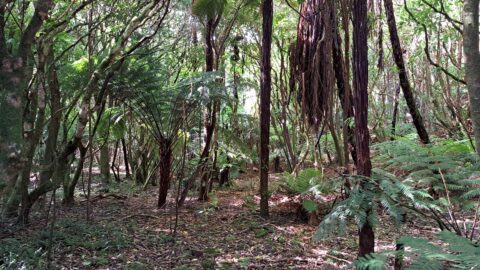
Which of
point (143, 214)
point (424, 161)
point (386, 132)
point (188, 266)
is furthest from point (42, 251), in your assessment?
point (386, 132)

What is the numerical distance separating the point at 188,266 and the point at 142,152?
5881 mm

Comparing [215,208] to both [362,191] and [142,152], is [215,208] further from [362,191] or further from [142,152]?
[362,191]

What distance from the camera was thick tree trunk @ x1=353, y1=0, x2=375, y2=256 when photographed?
2.63m

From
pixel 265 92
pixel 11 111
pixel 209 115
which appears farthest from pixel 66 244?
pixel 209 115

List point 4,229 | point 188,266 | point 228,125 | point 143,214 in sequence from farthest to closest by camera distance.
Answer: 1. point 228,125
2. point 143,214
3. point 4,229
4. point 188,266

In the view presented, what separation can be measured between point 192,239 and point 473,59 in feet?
11.2

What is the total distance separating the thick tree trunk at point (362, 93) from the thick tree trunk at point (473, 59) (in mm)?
1021

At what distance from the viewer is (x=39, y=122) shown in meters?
5.27

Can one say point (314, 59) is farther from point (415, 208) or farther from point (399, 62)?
point (415, 208)

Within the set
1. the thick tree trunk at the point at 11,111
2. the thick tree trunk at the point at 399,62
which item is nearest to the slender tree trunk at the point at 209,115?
the thick tree trunk at the point at 399,62

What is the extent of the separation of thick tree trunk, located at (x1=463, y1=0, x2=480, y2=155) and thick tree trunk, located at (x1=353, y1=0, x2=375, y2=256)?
1.02 metres

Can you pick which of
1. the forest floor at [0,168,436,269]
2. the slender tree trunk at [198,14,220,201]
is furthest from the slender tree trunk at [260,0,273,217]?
the slender tree trunk at [198,14,220,201]

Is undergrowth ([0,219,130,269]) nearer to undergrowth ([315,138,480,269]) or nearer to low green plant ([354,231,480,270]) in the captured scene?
undergrowth ([315,138,480,269])

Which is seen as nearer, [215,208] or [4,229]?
[4,229]
